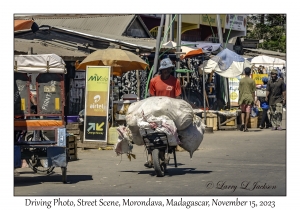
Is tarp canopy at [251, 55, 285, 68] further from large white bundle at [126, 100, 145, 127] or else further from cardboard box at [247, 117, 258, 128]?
large white bundle at [126, 100, 145, 127]

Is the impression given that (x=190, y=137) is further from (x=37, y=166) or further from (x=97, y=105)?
(x=97, y=105)

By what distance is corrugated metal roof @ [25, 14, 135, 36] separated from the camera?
27.4 meters

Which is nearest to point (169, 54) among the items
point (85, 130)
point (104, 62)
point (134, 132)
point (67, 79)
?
point (67, 79)

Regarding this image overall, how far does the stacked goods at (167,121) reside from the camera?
38.5 ft

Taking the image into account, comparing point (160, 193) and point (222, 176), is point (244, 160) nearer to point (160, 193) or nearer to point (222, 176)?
point (222, 176)

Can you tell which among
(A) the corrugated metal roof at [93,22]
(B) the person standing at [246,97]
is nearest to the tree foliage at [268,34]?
(A) the corrugated metal roof at [93,22]

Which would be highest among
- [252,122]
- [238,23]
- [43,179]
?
[238,23]

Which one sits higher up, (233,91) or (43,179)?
(233,91)

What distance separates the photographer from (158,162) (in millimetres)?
11602

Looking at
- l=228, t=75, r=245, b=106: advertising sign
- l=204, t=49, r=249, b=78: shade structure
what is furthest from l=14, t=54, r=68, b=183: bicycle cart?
l=228, t=75, r=245, b=106: advertising sign

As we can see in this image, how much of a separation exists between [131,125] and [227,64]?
11.8 meters

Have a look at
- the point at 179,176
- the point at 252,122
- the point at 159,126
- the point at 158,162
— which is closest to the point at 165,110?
the point at 159,126

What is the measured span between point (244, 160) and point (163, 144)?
3.44m

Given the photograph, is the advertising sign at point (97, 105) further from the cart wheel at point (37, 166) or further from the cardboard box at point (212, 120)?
the cardboard box at point (212, 120)
